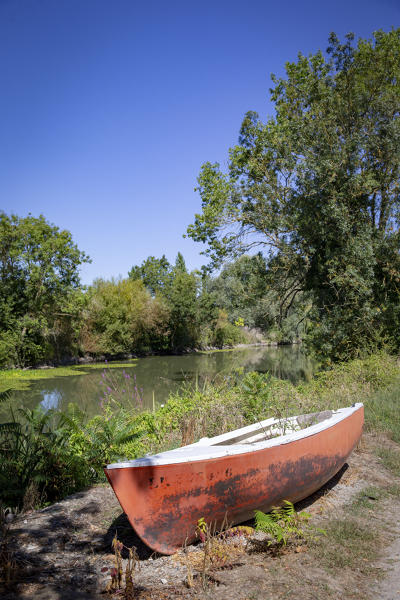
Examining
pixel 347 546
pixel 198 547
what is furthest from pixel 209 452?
pixel 347 546

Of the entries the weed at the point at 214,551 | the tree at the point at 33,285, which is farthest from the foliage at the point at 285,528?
the tree at the point at 33,285

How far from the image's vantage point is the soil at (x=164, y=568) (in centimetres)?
276

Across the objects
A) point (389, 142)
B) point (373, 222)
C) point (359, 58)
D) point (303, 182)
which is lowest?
point (373, 222)

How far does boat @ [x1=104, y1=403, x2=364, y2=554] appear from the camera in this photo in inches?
123

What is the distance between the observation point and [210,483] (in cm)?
337

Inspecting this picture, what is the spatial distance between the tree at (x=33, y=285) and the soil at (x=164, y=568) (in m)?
23.7

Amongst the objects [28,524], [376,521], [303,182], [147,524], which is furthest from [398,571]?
[303,182]

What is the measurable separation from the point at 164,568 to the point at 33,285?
26749mm

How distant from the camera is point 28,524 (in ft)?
12.2

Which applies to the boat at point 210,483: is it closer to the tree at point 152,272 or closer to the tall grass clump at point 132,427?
the tall grass clump at point 132,427

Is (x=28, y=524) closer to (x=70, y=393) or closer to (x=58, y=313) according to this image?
(x=70, y=393)

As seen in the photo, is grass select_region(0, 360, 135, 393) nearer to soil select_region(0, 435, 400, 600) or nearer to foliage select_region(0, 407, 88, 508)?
foliage select_region(0, 407, 88, 508)

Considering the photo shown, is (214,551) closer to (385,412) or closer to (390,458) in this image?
(390,458)

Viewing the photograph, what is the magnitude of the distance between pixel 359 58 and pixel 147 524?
694 inches
